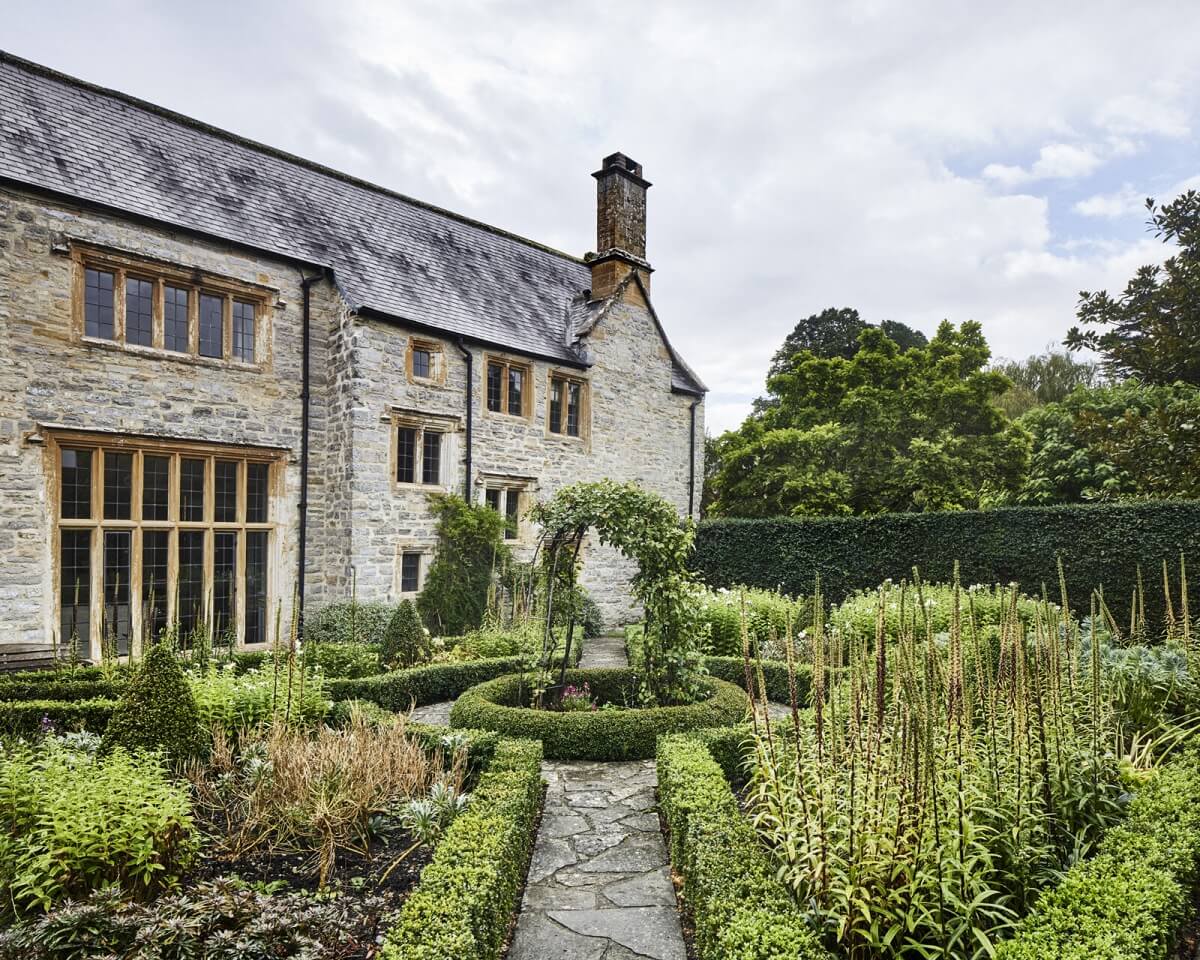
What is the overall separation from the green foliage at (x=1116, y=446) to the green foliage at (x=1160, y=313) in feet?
1.88

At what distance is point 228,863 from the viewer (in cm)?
426

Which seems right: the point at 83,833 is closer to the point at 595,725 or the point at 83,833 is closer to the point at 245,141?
the point at 595,725

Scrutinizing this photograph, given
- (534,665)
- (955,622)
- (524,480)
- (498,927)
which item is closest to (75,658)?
(534,665)

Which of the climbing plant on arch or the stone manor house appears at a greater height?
the stone manor house

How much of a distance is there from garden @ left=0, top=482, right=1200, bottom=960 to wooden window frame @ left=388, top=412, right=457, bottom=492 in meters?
6.47

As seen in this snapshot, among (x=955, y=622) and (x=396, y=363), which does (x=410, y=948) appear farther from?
(x=396, y=363)

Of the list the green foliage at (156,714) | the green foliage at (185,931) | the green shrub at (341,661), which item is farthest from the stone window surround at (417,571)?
the green foliage at (185,931)

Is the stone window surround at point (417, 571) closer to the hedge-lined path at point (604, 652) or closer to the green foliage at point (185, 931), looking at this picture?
the hedge-lined path at point (604, 652)

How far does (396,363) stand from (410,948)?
11.6m

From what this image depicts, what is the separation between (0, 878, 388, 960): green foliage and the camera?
3012 mm

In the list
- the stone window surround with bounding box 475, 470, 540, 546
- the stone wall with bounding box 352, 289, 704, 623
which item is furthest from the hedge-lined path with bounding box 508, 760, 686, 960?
the stone window surround with bounding box 475, 470, 540, 546

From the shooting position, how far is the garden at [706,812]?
308 cm

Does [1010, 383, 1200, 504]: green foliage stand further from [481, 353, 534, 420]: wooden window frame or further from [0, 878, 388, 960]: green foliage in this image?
[481, 353, 534, 420]: wooden window frame

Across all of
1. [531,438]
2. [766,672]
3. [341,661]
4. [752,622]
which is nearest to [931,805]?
[766,672]
